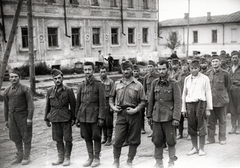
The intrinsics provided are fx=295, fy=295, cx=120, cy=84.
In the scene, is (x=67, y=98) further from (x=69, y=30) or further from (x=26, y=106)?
(x=69, y=30)

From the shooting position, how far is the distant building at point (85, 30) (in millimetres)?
20328

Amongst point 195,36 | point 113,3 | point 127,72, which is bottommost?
point 127,72

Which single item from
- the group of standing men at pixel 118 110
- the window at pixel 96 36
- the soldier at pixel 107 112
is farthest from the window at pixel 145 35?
the group of standing men at pixel 118 110

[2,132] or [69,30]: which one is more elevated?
[69,30]

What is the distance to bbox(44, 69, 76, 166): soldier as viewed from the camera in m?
5.18

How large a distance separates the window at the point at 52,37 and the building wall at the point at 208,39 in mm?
14397

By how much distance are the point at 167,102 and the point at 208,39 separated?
1324 inches

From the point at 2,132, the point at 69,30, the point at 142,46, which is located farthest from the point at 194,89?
the point at 142,46

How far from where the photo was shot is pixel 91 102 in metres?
5.11

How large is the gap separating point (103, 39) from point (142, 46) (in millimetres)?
5034

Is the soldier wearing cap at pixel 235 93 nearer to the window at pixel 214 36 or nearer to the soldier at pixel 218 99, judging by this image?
the soldier at pixel 218 99

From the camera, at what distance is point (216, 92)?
6.32 meters

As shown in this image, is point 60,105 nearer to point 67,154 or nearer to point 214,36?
point 67,154

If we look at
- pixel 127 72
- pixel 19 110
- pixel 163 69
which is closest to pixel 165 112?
pixel 163 69
